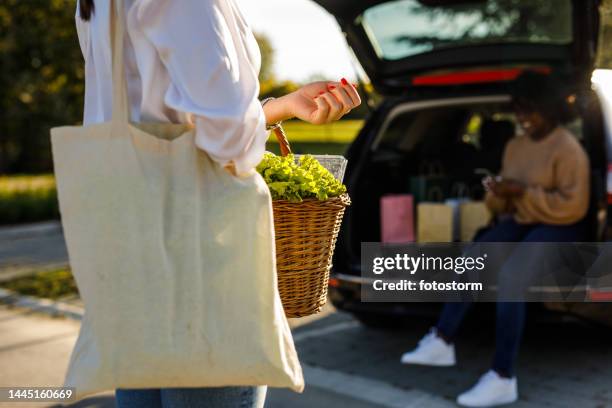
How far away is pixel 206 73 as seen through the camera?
53.4 inches

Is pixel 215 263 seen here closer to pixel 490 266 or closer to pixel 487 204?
pixel 490 266

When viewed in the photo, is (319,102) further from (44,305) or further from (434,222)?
(44,305)

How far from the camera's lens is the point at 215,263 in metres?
1.40

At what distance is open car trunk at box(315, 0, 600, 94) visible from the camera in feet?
14.0

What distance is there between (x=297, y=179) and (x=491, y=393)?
251 centimetres

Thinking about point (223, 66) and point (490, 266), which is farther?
point (490, 266)

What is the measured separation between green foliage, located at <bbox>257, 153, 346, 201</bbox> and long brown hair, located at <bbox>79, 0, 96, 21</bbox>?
473mm

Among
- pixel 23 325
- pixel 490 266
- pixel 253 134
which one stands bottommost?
pixel 23 325

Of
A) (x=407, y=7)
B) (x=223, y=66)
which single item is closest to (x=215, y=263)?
(x=223, y=66)

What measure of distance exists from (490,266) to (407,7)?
4.97ft

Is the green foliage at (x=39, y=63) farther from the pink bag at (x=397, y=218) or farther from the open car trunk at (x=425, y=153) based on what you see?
the pink bag at (x=397, y=218)

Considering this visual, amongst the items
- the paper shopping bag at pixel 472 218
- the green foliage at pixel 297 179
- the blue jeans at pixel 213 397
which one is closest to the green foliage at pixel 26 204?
the paper shopping bag at pixel 472 218

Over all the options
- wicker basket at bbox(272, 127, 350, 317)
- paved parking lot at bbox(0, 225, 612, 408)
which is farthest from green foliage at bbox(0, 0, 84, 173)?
wicker basket at bbox(272, 127, 350, 317)

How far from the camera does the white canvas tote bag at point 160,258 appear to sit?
139 cm
